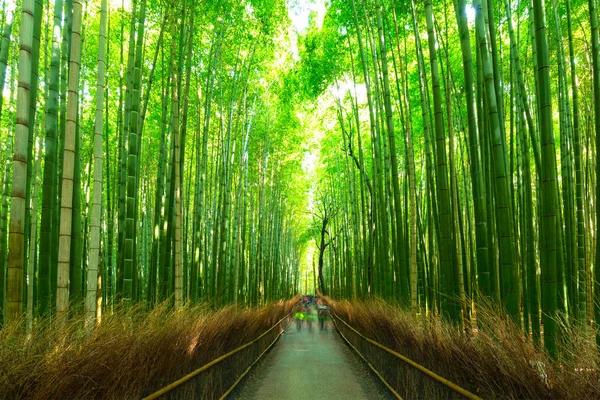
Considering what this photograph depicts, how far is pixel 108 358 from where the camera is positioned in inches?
74.9

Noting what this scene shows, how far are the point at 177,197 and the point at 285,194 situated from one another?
35.1 feet

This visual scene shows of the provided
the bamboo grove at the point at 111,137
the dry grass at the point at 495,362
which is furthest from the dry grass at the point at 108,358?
the dry grass at the point at 495,362

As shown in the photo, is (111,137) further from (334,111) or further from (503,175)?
(503,175)

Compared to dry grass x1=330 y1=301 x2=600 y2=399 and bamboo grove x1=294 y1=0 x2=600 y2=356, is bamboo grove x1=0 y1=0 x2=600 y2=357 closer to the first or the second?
bamboo grove x1=294 y1=0 x2=600 y2=356

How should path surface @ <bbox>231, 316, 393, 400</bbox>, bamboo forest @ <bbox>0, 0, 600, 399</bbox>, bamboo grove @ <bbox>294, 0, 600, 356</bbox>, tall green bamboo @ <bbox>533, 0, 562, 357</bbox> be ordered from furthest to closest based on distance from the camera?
path surface @ <bbox>231, 316, 393, 400</bbox> < bamboo grove @ <bbox>294, 0, 600, 356</bbox> < tall green bamboo @ <bbox>533, 0, 562, 357</bbox> < bamboo forest @ <bbox>0, 0, 600, 399</bbox>

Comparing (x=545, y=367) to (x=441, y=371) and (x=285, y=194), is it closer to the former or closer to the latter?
(x=441, y=371)

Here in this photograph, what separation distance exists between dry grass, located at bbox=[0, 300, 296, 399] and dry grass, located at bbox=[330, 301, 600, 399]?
161 centimetres

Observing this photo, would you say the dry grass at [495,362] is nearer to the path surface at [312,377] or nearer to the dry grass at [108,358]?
the path surface at [312,377]

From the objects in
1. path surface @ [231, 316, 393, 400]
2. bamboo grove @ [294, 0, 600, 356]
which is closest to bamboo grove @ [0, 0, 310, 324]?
path surface @ [231, 316, 393, 400]

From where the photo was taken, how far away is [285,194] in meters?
14.5

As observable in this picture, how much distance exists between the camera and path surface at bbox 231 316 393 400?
387cm

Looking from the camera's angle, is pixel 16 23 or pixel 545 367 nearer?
pixel 545 367

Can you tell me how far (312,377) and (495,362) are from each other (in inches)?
119

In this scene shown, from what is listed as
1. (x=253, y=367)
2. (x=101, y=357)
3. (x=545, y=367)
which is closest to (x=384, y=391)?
(x=253, y=367)
